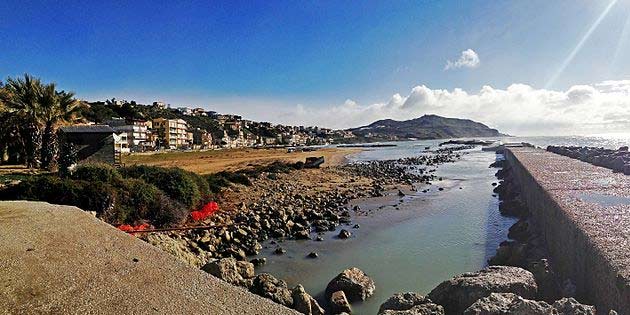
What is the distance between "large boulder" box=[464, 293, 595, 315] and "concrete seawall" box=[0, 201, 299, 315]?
10.5 ft

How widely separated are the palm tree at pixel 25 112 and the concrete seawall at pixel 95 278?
1959cm

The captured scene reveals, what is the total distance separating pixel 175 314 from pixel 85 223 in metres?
4.58

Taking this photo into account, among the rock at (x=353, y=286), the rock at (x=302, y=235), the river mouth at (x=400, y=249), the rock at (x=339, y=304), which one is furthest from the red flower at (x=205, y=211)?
the rock at (x=339, y=304)

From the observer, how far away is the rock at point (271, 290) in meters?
8.43

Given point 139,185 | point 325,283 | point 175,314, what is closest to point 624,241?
point 325,283

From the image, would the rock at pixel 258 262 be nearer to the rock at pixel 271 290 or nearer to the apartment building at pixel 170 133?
the rock at pixel 271 290

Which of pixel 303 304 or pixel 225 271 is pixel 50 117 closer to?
pixel 225 271

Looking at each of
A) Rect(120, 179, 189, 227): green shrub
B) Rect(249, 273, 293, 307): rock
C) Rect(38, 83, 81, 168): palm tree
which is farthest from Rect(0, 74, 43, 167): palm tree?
Rect(249, 273, 293, 307): rock

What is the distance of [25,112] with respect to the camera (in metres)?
24.8

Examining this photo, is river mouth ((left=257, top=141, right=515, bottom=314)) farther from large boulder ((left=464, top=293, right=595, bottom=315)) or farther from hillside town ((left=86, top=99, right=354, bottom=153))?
hillside town ((left=86, top=99, right=354, bottom=153))

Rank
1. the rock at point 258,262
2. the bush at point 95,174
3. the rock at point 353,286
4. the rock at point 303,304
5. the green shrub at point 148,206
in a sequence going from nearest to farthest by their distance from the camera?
the rock at point 303,304, the rock at point 353,286, the rock at point 258,262, the green shrub at point 148,206, the bush at point 95,174

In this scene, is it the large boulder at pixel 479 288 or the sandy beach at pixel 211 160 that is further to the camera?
the sandy beach at pixel 211 160

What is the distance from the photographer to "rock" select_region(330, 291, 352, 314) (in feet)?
29.5

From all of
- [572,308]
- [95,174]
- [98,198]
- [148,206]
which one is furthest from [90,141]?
[572,308]
